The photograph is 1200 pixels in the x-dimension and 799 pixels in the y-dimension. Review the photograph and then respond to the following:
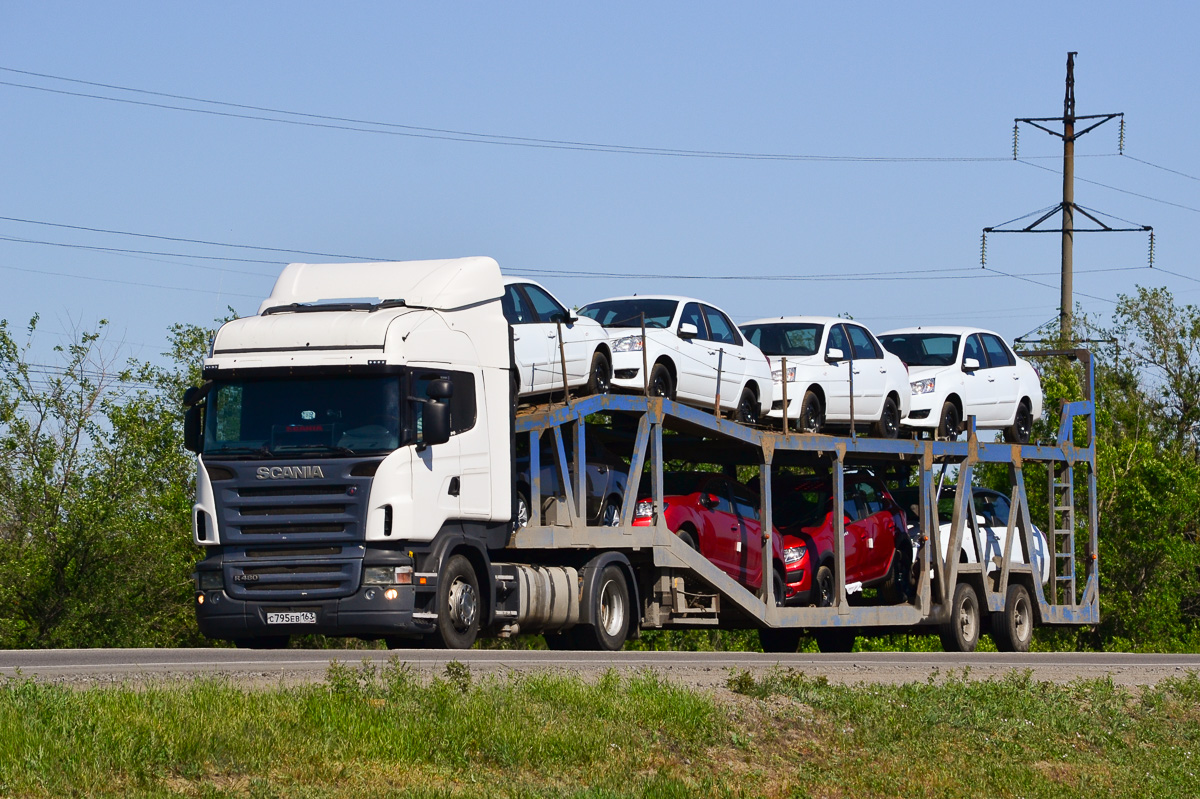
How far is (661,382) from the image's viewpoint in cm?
1950

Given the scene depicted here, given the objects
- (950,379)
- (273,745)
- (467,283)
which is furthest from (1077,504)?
(273,745)

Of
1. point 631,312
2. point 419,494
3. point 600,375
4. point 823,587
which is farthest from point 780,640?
point 419,494

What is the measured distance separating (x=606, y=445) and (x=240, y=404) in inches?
210

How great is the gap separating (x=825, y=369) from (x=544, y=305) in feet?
18.6

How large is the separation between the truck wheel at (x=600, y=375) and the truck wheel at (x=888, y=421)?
540cm

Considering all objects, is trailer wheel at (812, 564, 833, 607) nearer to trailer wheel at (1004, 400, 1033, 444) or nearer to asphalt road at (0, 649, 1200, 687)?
asphalt road at (0, 649, 1200, 687)

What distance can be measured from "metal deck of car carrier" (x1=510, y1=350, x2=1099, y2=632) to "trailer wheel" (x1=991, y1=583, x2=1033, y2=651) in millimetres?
231

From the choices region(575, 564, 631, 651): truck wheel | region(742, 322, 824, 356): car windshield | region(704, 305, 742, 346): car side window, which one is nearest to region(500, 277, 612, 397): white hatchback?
region(575, 564, 631, 651): truck wheel

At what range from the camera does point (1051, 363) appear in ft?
173

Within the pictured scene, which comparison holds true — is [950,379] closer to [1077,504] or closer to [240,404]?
[1077,504]

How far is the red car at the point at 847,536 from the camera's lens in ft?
72.3

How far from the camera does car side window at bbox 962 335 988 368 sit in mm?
24234

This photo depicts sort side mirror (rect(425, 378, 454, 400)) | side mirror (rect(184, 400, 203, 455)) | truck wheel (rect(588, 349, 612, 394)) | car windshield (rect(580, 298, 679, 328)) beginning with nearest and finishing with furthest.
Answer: side mirror (rect(425, 378, 454, 400)) < side mirror (rect(184, 400, 203, 455)) < truck wheel (rect(588, 349, 612, 394)) < car windshield (rect(580, 298, 679, 328))

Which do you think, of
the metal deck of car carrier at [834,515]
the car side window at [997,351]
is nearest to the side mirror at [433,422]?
the metal deck of car carrier at [834,515]
